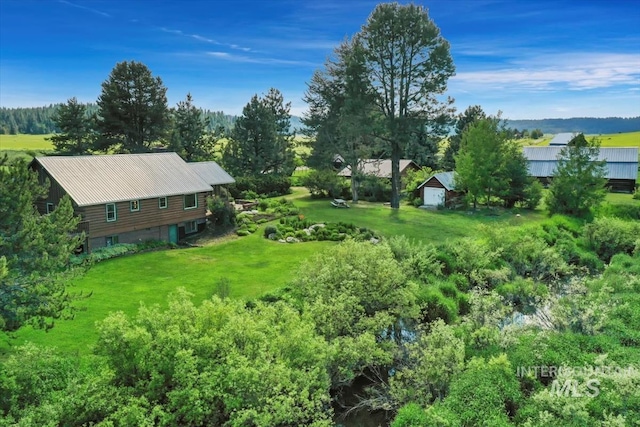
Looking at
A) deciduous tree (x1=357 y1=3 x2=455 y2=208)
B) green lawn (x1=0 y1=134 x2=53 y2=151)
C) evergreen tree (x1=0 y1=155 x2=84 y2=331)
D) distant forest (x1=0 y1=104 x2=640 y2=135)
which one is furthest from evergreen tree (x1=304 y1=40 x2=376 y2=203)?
distant forest (x1=0 y1=104 x2=640 y2=135)

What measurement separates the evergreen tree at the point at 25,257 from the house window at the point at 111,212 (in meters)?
14.4

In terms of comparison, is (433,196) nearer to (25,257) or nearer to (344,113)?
(344,113)

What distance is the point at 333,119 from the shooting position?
52.7m

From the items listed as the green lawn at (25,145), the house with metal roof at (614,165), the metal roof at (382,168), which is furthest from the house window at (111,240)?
the green lawn at (25,145)

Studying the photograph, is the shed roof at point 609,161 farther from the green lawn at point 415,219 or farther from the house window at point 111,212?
the house window at point 111,212

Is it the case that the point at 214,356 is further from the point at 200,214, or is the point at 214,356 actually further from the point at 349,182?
the point at 349,182

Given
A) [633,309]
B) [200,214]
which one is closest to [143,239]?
[200,214]

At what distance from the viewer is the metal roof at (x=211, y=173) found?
42119mm

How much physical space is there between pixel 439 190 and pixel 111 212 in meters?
30.4

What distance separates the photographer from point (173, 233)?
3366 cm

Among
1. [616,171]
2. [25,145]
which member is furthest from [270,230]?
[25,145]

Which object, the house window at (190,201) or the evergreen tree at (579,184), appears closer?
the house window at (190,201)

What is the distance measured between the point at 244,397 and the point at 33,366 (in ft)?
18.1

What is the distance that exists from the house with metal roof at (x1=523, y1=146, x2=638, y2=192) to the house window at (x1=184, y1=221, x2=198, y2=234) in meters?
37.3
